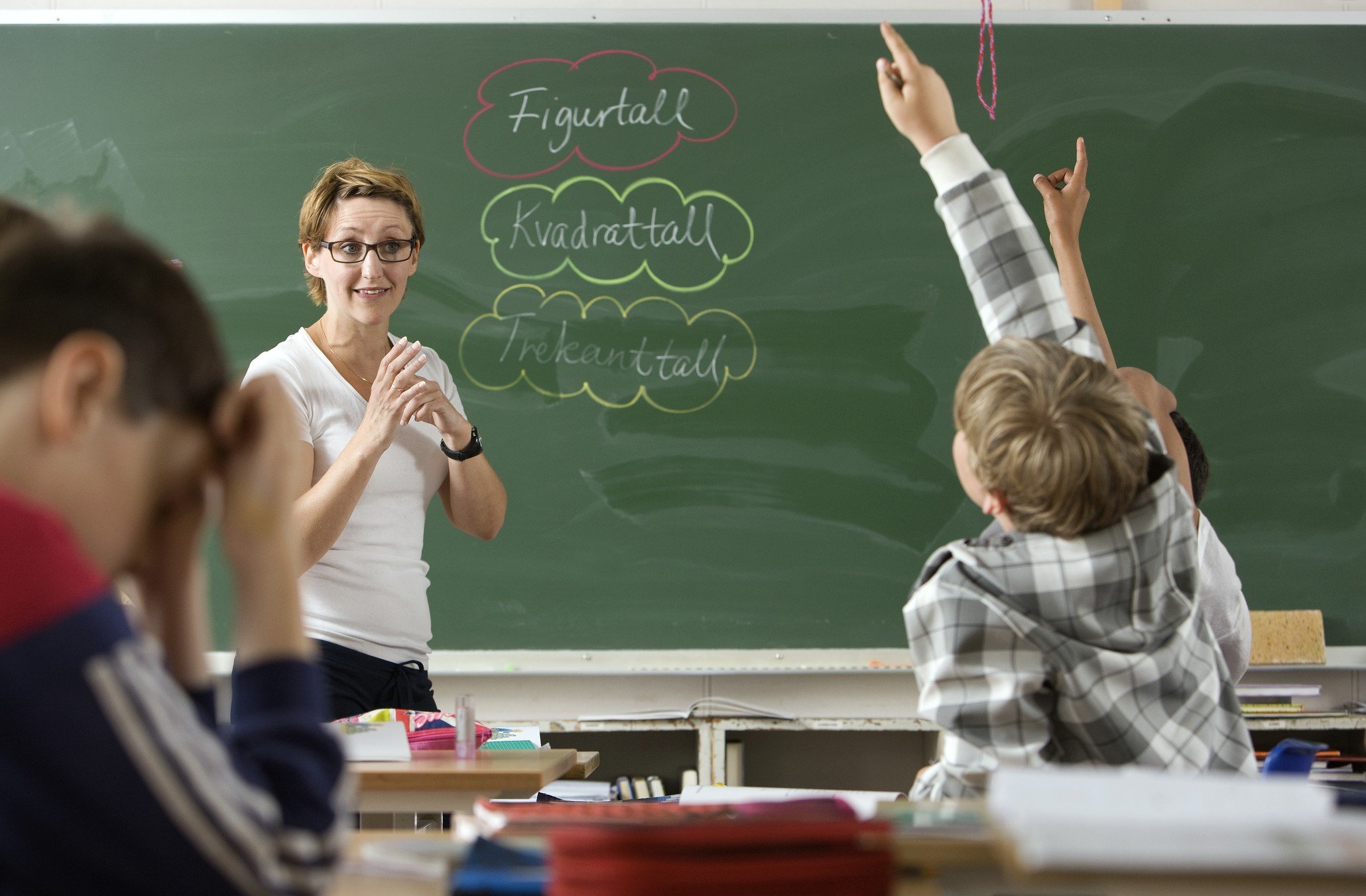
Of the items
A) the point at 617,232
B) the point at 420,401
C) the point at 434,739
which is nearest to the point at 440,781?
the point at 434,739

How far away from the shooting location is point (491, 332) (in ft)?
11.3

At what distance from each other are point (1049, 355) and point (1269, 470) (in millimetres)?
2525

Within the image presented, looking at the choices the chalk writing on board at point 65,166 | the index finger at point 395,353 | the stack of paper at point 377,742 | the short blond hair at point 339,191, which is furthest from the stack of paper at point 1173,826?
the chalk writing on board at point 65,166

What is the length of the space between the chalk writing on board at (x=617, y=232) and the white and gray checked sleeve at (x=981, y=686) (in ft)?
7.85

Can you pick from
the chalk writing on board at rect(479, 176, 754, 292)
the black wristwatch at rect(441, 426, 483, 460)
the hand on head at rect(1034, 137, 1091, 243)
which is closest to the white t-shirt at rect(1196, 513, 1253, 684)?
the hand on head at rect(1034, 137, 1091, 243)

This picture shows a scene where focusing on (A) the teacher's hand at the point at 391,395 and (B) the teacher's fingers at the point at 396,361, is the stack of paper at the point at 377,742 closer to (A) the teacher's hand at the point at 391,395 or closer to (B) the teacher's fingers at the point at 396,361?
(A) the teacher's hand at the point at 391,395

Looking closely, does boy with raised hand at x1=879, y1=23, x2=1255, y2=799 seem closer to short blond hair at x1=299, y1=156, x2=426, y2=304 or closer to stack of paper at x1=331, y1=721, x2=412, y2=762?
stack of paper at x1=331, y1=721, x2=412, y2=762

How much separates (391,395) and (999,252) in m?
1.26

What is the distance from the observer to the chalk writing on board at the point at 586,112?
138 inches

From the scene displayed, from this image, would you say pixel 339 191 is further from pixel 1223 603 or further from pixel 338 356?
pixel 1223 603

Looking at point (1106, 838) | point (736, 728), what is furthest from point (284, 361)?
point (1106, 838)

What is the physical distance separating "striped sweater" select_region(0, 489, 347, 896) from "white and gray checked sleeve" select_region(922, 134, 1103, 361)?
1076mm

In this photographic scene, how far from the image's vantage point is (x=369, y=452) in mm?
2129

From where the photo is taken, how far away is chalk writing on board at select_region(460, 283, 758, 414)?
11.3 ft
